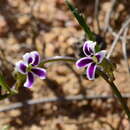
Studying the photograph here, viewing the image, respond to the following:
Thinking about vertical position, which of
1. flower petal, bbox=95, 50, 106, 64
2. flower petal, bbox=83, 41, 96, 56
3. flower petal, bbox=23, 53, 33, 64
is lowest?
flower petal, bbox=95, 50, 106, 64

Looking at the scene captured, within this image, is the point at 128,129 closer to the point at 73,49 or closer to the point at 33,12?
the point at 73,49

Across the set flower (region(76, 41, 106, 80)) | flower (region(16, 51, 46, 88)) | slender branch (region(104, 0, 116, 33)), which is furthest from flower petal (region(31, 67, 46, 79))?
slender branch (region(104, 0, 116, 33))

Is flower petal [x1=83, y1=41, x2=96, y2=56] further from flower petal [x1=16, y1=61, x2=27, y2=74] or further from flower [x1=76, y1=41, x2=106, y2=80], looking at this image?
flower petal [x1=16, y1=61, x2=27, y2=74]

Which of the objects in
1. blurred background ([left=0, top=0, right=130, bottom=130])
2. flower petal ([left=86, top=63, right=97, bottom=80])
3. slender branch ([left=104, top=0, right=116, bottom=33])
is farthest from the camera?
slender branch ([left=104, top=0, right=116, bottom=33])

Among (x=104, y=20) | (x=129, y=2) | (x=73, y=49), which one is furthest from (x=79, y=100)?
(x=129, y=2)

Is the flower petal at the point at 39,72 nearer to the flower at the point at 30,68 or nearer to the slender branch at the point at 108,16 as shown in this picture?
the flower at the point at 30,68
